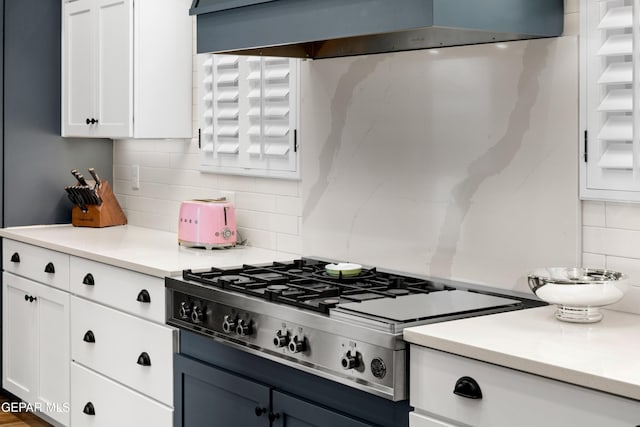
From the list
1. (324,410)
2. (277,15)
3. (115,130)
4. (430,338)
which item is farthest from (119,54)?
(430,338)

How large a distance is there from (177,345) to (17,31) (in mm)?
2275

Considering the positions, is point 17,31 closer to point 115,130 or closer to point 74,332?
point 115,130

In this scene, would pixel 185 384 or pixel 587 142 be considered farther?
pixel 185 384


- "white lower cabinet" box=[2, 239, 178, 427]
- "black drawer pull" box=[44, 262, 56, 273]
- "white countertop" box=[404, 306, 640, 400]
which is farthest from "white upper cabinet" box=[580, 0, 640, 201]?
"black drawer pull" box=[44, 262, 56, 273]

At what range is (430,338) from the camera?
2.19 meters

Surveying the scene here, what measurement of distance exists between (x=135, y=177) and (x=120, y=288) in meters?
1.34

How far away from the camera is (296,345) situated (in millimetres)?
2580

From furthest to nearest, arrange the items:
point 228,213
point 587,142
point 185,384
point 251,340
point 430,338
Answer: point 228,213, point 185,384, point 251,340, point 587,142, point 430,338

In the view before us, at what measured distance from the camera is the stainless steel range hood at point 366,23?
7.81ft

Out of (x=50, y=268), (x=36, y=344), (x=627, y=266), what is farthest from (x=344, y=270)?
(x=36, y=344)

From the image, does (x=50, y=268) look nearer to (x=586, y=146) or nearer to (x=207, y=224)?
(x=207, y=224)

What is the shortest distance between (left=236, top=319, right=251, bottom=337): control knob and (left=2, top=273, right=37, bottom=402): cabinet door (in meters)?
1.95

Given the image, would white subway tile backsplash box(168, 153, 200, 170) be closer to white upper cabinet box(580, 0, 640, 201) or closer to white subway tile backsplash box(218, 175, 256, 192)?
white subway tile backsplash box(218, 175, 256, 192)

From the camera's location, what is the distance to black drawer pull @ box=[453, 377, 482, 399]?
2086 mm
